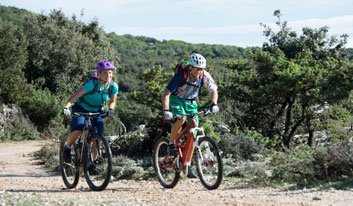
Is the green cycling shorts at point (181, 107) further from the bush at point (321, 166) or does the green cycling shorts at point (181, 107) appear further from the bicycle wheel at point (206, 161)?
the bush at point (321, 166)

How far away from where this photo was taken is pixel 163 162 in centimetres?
880

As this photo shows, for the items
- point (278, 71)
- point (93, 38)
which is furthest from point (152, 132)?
point (93, 38)

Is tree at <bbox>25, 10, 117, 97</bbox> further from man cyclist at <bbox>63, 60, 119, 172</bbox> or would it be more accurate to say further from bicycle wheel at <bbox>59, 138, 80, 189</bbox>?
man cyclist at <bbox>63, 60, 119, 172</bbox>

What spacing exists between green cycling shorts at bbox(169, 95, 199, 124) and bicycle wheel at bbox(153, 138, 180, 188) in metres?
0.60

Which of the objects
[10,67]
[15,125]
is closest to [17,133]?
[15,125]

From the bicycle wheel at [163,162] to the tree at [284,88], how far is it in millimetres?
6736

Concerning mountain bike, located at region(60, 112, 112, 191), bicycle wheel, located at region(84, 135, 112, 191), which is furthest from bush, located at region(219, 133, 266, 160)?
bicycle wheel, located at region(84, 135, 112, 191)

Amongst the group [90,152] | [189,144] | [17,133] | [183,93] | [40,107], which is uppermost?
[183,93]

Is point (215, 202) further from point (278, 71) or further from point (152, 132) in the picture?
point (278, 71)

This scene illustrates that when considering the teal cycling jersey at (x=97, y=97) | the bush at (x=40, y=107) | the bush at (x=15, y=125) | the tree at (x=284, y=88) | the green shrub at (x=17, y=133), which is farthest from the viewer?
the bush at (x=40, y=107)

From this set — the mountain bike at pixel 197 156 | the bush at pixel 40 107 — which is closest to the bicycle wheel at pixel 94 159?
the mountain bike at pixel 197 156

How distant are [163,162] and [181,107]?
3.22ft

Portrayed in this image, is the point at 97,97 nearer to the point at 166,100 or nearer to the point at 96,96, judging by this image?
the point at 96,96

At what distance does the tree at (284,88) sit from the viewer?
1484 cm
